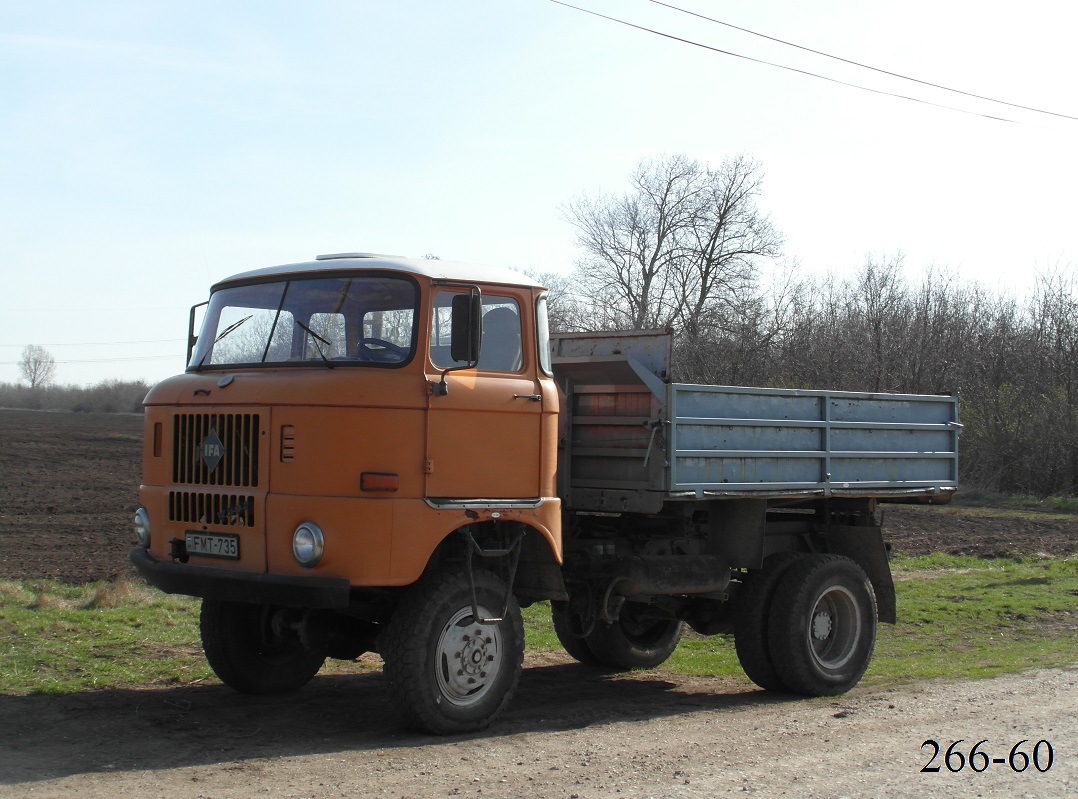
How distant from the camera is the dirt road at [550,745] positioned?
555cm

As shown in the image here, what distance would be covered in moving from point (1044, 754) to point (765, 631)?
2481 mm

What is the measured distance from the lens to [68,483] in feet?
82.4

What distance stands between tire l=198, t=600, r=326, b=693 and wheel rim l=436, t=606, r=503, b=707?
136 cm

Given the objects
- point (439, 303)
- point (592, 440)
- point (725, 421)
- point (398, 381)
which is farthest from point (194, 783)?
point (725, 421)

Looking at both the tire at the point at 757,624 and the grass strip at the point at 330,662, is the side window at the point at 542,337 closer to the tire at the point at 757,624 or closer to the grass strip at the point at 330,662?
the tire at the point at 757,624

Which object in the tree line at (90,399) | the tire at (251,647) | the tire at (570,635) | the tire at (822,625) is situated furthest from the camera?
the tree line at (90,399)

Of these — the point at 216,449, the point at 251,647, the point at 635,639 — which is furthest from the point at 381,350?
the point at 635,639

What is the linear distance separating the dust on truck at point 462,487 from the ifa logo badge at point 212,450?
26 mm

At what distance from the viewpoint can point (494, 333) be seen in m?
7.10

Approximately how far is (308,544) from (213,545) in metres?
0.75

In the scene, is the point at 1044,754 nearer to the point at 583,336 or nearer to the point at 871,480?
the point at 871,480

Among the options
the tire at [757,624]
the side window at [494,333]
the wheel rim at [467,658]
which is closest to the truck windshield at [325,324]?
the side window at [494,333]

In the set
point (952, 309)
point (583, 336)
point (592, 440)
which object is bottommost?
point (592, 440)

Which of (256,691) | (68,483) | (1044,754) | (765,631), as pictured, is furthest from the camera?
(68,483)
